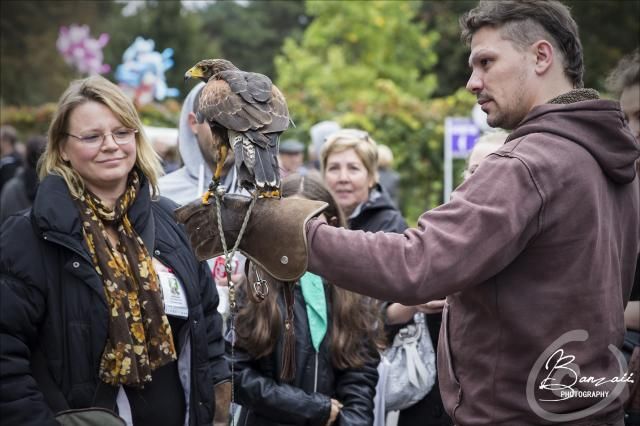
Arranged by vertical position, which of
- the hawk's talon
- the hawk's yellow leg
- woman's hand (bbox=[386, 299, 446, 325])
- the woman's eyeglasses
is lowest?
woman's hand (bbox=[386, 299, 446, 325])

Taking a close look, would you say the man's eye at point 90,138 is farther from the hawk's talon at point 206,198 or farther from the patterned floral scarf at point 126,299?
the hawk's talon at point 206,198

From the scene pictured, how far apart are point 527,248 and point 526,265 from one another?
52 millimetres

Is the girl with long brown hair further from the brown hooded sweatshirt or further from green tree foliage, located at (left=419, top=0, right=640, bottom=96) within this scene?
green tree foliage, located at (left=419, top=0, right=640, bottom=96)

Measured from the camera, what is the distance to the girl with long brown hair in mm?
3455

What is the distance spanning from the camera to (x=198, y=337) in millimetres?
3117

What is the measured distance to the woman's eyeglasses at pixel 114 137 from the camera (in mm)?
3059

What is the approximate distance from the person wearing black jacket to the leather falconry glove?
0.76 metres

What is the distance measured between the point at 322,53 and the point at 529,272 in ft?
71.6

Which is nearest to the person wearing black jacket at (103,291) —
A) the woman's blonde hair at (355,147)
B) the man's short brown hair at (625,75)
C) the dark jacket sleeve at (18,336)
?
the dark jacket sleeve at (18,336)

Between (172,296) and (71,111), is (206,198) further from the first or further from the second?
(71,111)

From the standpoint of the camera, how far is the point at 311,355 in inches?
141

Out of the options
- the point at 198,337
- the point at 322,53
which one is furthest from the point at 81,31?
the point at 198,337

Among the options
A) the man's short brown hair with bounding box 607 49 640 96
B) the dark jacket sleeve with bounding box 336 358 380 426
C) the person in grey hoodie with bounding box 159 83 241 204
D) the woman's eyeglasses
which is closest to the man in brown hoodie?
the dark jacket sleeve with bounding box 336 358 380 426

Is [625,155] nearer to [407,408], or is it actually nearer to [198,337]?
[198,337]
